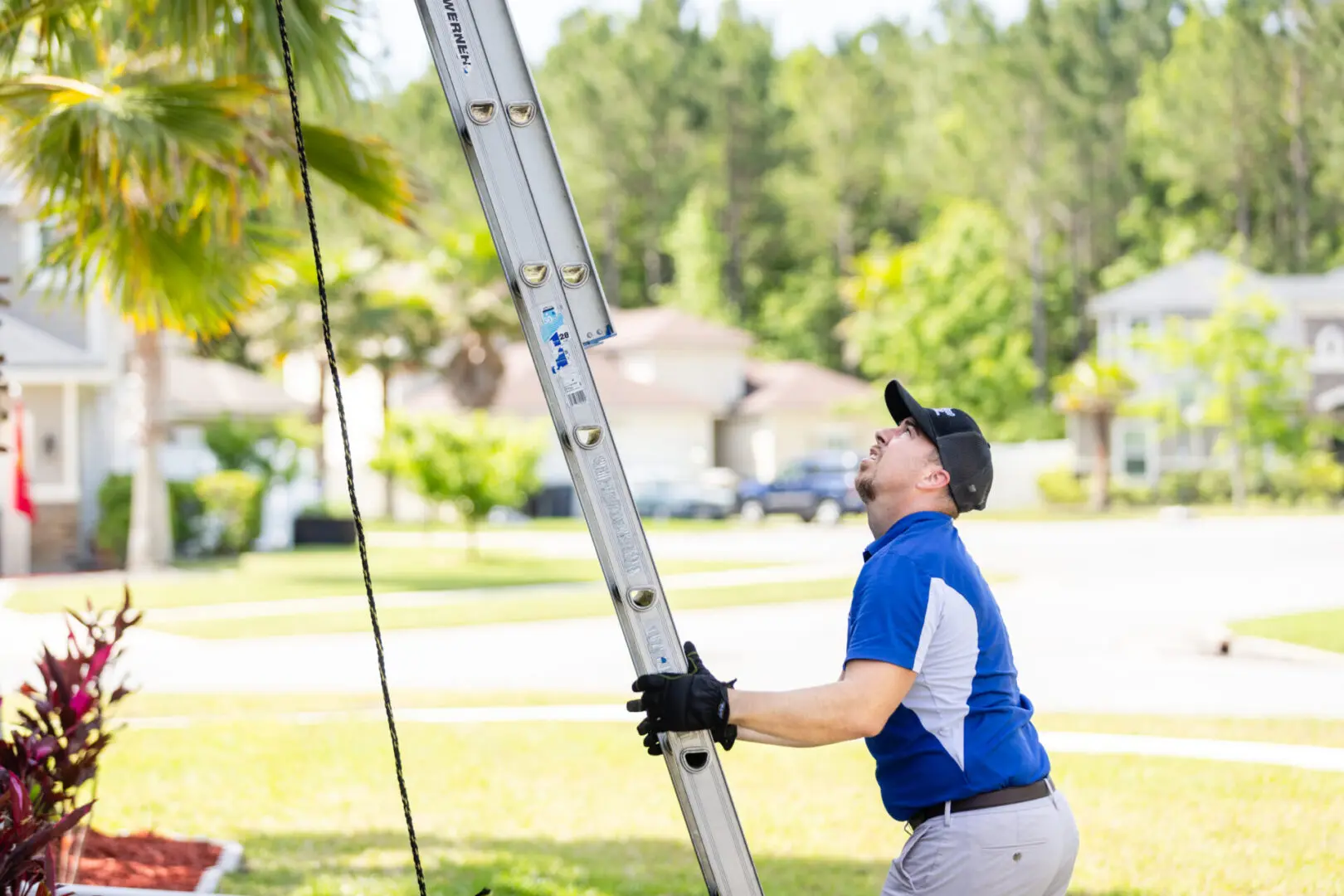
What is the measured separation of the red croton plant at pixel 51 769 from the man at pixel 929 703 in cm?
155

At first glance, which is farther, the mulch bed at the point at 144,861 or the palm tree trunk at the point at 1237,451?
the palm tree trunk at the point at 1237,451

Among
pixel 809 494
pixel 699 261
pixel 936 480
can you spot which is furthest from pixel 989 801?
pixel 699 261

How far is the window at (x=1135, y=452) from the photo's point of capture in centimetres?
5022

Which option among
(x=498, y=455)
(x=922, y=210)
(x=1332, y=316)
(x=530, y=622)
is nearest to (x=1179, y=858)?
(x=530, y=622)

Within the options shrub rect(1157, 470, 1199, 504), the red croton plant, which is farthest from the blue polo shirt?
shrub rect(1157, 470, 1199, 504)

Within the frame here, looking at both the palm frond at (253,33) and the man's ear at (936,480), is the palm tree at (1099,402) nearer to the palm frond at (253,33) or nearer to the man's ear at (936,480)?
the palm frond at (253,33)

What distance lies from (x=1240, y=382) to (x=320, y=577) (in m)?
30.9

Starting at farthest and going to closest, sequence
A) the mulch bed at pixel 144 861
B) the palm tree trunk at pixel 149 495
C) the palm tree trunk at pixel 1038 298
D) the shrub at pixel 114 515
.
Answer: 1. the palm tree trunk at pixel 1038 298
2. the shrub at pixel 114 515
3. the palm tree trunk at pixel 149 495
4. the mulch bed at pixel 144 861

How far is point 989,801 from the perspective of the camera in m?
3.50

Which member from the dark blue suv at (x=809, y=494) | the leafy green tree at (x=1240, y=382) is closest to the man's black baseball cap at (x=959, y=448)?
the dark blue suv at (x=809, y=494)

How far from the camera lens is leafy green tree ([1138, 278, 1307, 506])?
1810 inches

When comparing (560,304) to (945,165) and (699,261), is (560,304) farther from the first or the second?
(699,261)

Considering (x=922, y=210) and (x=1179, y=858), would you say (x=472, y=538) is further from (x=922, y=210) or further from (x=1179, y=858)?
(x=922, y=210)

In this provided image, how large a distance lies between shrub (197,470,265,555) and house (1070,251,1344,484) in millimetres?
29143
